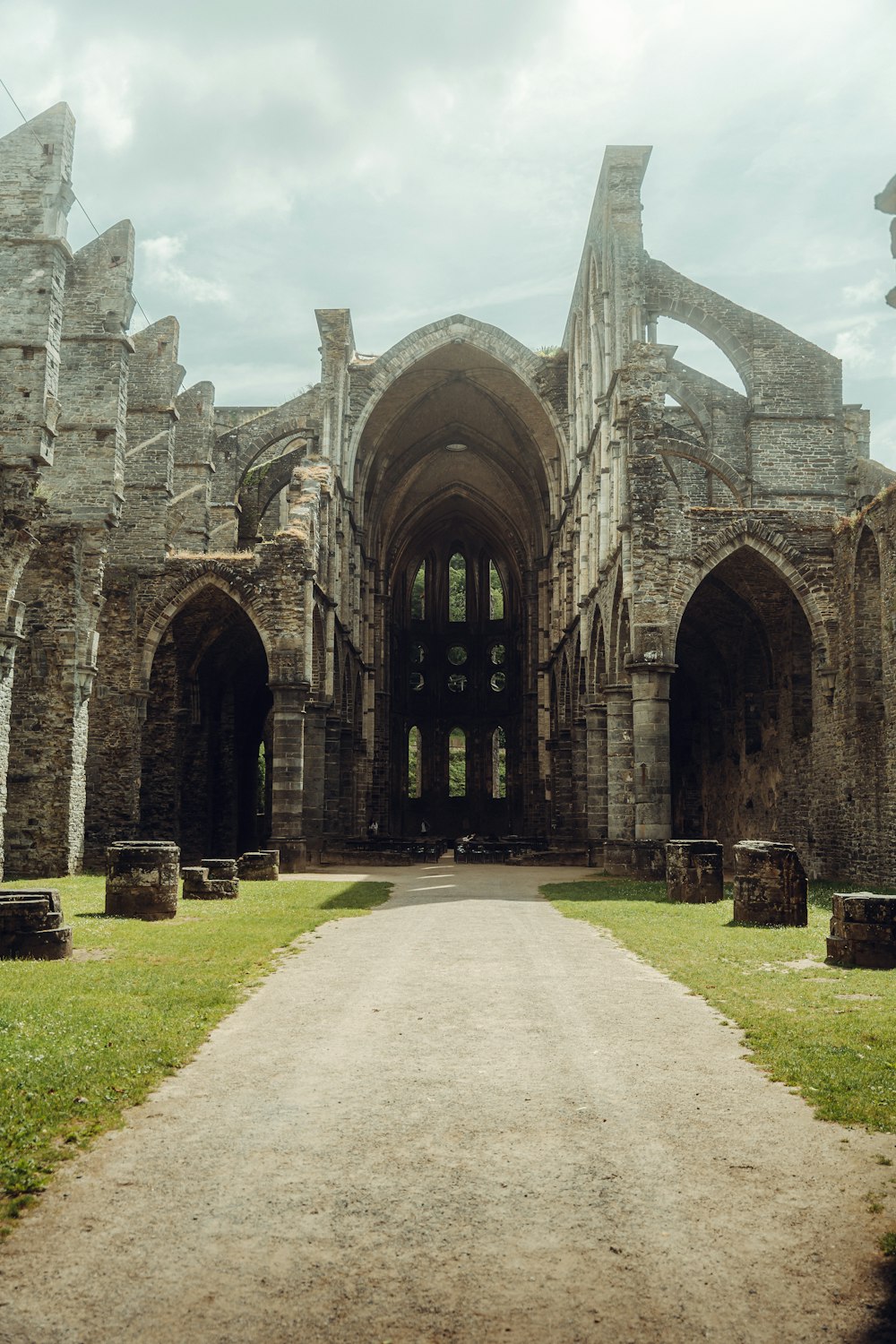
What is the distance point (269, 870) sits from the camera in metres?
18.9

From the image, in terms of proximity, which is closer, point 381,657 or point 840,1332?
point 840,1332

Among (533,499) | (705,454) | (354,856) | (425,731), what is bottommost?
(354,856)

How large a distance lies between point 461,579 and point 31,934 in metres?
43.5

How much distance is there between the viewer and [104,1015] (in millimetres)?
6223

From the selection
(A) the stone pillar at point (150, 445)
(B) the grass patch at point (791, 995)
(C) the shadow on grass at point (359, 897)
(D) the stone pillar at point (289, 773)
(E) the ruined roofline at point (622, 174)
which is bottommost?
(C) the shadow on grass at point (359, 897)

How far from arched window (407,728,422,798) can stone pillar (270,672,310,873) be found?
23.1 meters

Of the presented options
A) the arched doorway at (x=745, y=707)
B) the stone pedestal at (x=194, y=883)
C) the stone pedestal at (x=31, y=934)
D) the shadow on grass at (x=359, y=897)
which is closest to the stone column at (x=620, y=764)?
the arched doorway at (x=745, y=707)

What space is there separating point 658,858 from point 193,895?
8136 mm

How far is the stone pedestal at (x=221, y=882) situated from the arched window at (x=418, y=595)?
32471 millimetres

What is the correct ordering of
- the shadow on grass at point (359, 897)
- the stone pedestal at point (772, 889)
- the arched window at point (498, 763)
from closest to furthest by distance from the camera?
1. the stone pedestal at point (772, 889)
2. the shadow on grass at point (359, 897)
3. the arched window at point (498, 763)

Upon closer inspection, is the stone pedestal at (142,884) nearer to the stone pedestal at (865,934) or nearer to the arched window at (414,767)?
the stone pedestal at (865,934)

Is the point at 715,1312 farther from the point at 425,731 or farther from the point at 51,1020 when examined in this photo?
the point at 425,731

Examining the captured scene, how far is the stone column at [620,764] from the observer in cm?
2073

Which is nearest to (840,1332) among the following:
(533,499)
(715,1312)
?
(715,1312)
